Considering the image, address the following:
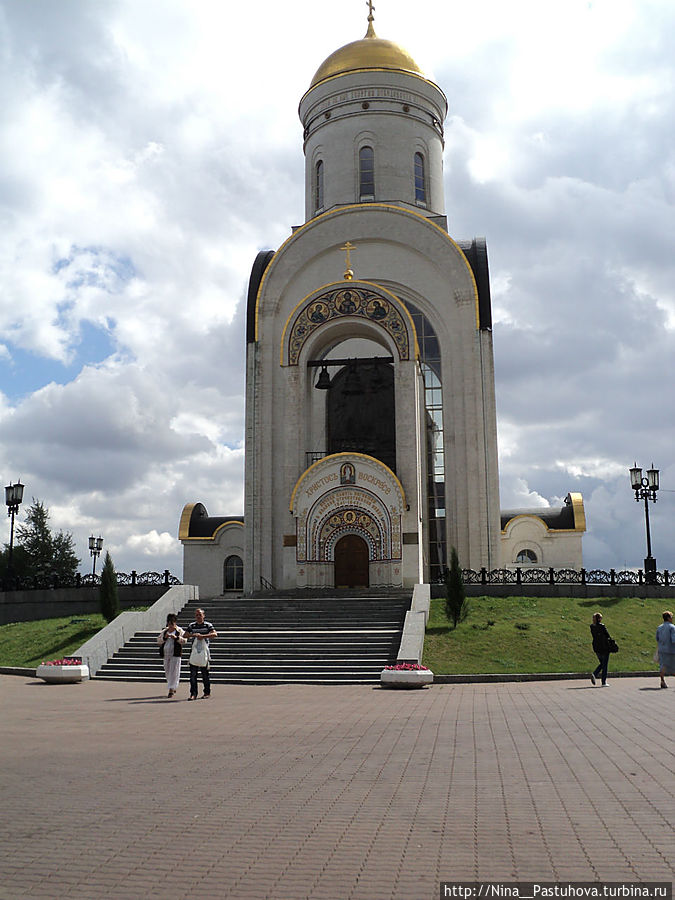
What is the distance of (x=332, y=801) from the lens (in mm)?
5758

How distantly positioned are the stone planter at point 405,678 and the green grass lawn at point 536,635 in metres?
1.01

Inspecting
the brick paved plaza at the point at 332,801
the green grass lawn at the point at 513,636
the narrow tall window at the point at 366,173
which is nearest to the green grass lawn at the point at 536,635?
the green grass lawn at the point at 513,636

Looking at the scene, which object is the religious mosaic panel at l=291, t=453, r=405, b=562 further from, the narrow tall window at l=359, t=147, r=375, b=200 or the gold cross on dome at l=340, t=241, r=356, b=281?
the narrow tall window at l=359, t=147, r=375, b=200

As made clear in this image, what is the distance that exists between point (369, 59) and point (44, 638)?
24.5 m

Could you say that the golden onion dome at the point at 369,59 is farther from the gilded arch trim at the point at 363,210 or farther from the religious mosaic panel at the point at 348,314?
the religious mosaic panel at the point at 348,314

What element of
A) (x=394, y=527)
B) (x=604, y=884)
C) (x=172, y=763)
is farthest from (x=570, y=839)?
(x=394, y=527)

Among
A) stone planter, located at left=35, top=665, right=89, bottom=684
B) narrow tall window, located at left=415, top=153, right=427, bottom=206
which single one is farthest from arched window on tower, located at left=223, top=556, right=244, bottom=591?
stone planter, located at left=35, top=665, right=89, bottom=684

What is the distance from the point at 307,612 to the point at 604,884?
15977 millimetres

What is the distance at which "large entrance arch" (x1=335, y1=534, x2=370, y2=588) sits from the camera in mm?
25016

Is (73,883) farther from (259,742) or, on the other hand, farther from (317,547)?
(317,547)

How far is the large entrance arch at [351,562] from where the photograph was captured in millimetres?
25016

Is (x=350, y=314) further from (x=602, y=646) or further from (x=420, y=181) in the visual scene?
(x=602, y=646)

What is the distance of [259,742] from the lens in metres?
8.23

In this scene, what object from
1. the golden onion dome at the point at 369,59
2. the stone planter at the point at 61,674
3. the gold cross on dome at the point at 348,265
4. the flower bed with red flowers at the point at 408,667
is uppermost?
the golden onion dome at the point at 369,59
